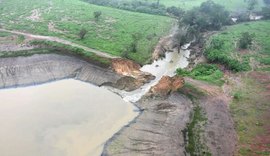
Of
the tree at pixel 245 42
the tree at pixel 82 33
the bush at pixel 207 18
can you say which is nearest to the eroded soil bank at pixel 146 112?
the tree at pixel 82 33

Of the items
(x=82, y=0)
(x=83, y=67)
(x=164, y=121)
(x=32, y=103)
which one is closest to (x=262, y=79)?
(x=164, y=121)

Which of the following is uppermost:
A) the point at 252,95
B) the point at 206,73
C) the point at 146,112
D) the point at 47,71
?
the point at 206,73

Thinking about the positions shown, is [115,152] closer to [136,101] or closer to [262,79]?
[136,101]

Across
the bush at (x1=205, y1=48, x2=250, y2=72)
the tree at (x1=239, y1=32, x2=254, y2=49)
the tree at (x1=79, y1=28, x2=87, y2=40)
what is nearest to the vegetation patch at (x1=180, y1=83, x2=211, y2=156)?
the bush at (x1=205, y1=48, x2=250, y2=72)

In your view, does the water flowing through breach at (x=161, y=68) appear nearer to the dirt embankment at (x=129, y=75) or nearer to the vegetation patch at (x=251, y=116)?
the dirt embankment at (x=129, y=75)

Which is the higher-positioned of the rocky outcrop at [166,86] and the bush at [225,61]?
the bush at [225,61]

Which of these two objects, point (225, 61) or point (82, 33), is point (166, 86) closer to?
point (225, 61)

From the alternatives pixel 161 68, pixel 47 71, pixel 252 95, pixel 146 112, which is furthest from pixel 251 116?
pixel 47 71
